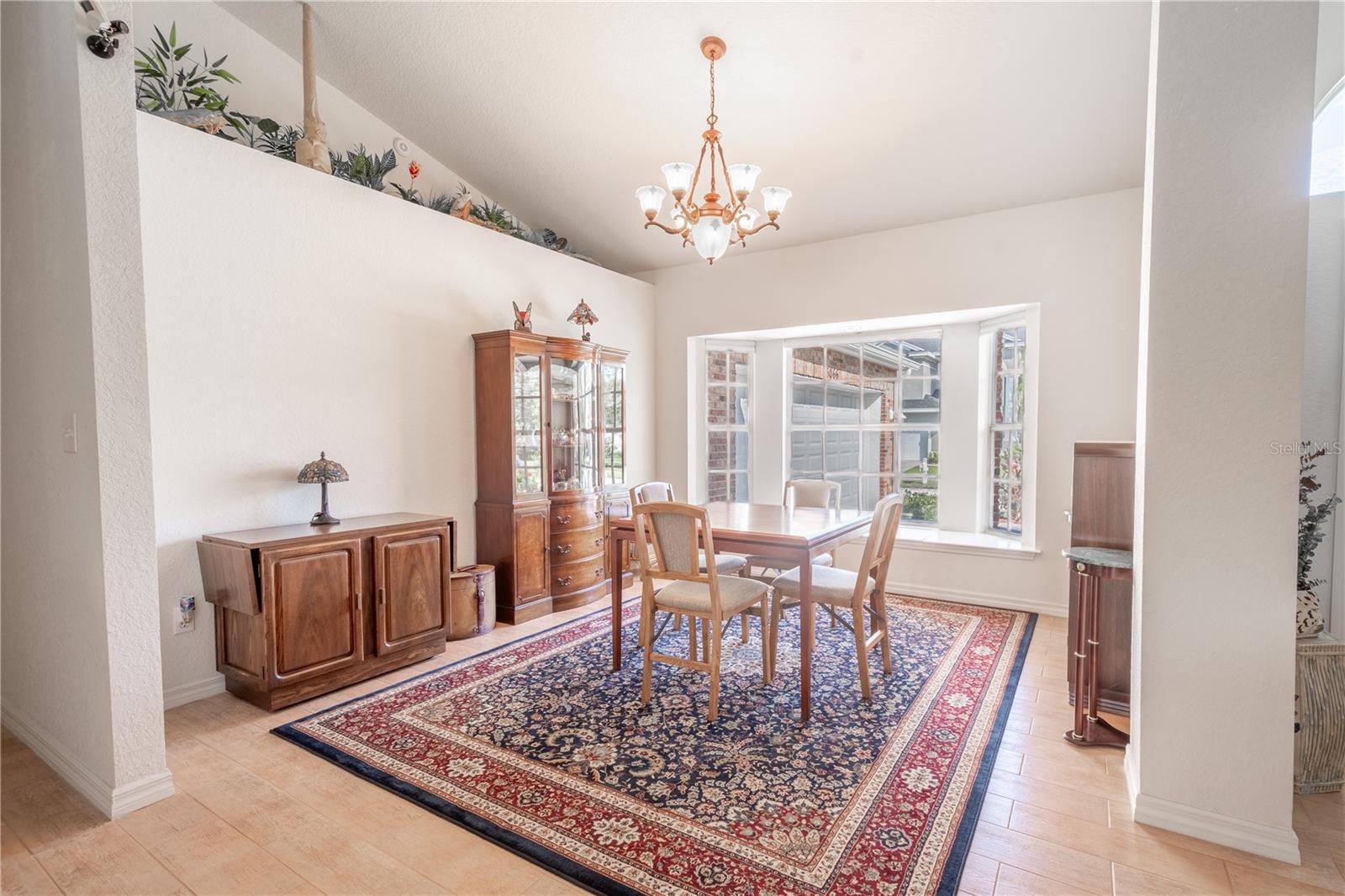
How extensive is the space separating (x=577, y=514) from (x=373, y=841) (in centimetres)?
269

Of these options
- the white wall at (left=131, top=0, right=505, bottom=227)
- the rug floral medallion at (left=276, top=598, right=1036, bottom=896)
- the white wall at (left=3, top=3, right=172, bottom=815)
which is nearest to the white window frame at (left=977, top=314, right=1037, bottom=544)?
the rug floral medallion at (left=276, top=598, right=1036, bottom=896)

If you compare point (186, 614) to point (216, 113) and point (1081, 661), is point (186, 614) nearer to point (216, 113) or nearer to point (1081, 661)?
point (216, 113)

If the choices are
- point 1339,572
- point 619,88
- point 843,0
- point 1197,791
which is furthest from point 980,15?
point 1197,791

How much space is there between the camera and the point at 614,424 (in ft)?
16.0

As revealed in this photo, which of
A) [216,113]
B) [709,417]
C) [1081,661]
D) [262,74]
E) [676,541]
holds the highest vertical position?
[262,74]

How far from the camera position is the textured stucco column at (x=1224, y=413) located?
1.74 metres

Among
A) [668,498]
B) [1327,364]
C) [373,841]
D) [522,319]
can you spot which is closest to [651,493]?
[668,498]

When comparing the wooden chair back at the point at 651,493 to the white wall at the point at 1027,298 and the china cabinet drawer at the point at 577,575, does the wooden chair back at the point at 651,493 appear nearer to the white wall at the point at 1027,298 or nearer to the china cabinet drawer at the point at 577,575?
the china cabinet drawer at the point at 577,575

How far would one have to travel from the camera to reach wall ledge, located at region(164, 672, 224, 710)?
9.17ft

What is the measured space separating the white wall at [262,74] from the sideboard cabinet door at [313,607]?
2540 mm

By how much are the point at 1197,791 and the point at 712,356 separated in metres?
4.40

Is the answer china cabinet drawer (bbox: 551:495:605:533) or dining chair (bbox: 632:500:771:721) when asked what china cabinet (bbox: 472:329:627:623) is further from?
dining chair (bbox: 632:500:771:721)

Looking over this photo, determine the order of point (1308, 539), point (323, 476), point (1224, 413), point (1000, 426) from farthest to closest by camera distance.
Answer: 1. point (1000, 426)
2. point (323, 476)
3. point (1308, 539)
4. point (1224, 413)

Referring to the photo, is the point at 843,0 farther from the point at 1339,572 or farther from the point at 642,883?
the point at 642,883
